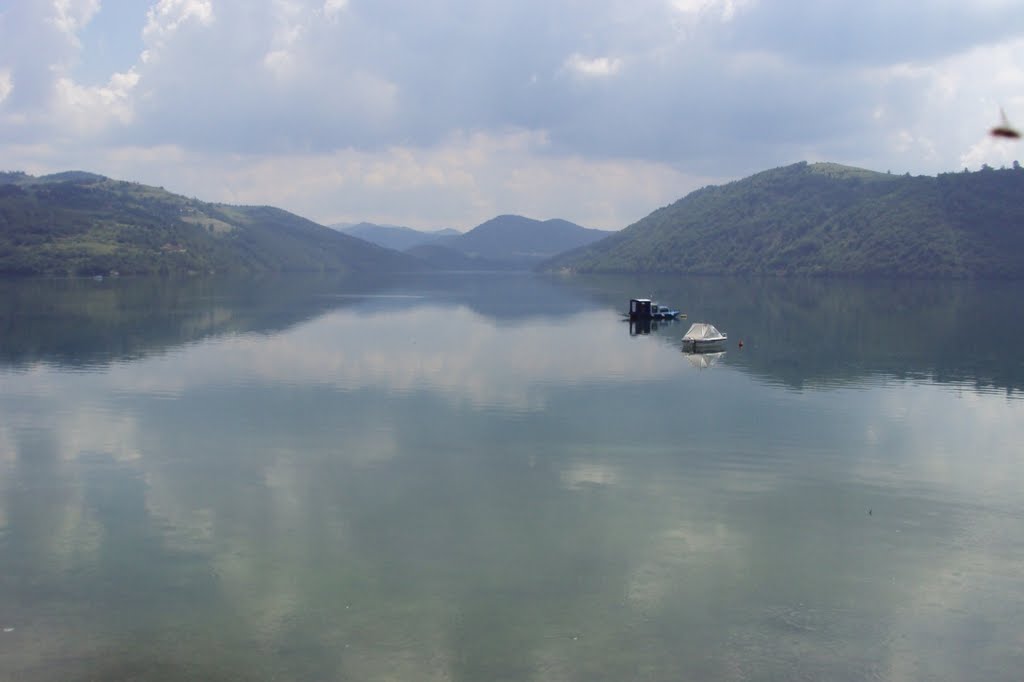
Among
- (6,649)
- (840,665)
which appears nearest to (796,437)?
(840,665)

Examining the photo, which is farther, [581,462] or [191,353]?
[191,353]

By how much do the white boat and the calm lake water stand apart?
73.7 feet

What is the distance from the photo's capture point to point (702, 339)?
102625 mm

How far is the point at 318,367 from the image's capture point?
82.5 meters

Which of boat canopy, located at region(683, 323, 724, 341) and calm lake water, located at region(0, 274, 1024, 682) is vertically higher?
boat canopy, located at region(683, 323, 724, 341)

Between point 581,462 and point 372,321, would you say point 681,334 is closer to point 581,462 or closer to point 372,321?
point 372,321

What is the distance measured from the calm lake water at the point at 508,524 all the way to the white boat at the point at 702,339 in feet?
73.7

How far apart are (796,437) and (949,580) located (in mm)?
22870

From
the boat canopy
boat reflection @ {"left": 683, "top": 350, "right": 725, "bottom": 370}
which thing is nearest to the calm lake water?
boat reflection @ {"left": 683, "top": 350, "right": 725, "bottom": 370}

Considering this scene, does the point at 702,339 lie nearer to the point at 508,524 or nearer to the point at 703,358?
the point at 703,358

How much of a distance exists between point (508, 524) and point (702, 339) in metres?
71.9

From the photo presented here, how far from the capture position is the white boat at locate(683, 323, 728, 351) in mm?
102188

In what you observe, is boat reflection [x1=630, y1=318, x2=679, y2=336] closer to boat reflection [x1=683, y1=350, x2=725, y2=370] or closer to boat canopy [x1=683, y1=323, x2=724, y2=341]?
boat canopy [x1=683, y1=323, x2=724, y2=341]

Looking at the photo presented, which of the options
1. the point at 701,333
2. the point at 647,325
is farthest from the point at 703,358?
the point at 647,325
